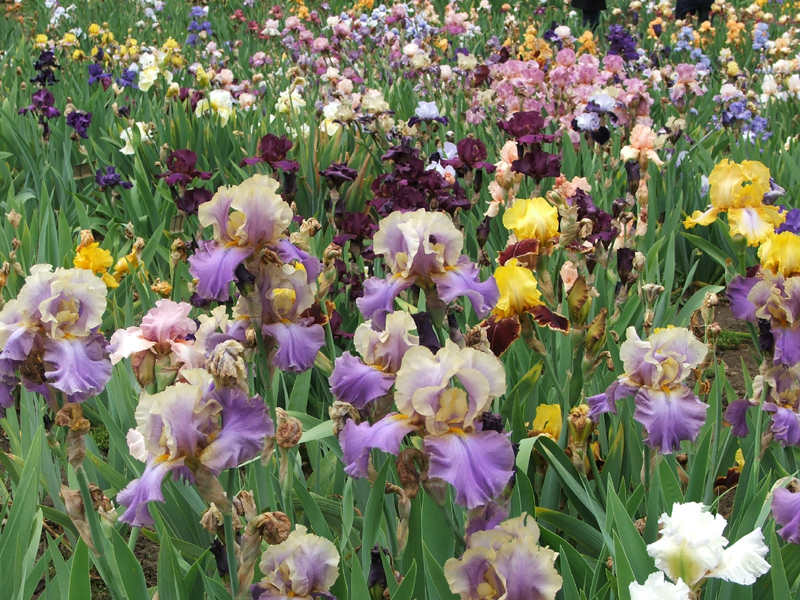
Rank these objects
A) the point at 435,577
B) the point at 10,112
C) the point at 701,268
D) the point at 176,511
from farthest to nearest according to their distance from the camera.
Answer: the point at 10,112
the point at 701,268
the point at 176,511
the point at 435,577

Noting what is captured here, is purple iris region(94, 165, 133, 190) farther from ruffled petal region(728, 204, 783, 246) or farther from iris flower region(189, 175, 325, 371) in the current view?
ruffled petal region(728, 204, 783, 246)

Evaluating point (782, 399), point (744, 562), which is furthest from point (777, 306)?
point (744, 562)

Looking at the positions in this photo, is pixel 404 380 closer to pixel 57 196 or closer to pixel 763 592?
pixel 763 592

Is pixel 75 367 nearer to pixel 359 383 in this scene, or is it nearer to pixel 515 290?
pixel 359 383

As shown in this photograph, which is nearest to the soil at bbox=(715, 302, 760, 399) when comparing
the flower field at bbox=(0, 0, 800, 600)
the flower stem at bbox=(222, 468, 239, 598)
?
the flower field at bbox=(0, 0, 800, 600)

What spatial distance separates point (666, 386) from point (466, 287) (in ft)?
1.32

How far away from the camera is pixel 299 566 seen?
109 centimetres

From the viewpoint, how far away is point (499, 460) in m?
1.09

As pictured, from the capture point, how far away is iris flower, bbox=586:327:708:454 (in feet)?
4.60

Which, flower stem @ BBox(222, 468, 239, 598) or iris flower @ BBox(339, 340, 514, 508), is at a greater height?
iris flower @ BBox(339, 340, 514, 508)

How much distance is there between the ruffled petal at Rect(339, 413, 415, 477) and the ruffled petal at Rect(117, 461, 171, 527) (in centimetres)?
25

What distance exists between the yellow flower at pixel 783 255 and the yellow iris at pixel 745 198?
18.2 inches

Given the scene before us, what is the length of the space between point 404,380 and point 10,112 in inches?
177

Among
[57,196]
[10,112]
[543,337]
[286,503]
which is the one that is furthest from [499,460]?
[10,112]
